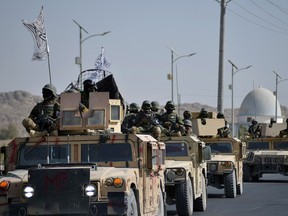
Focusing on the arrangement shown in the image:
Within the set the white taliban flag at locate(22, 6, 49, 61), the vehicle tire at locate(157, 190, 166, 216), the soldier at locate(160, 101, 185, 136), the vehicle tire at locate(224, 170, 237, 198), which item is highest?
the white taliban flag at locate(22, 6, 49, 61)

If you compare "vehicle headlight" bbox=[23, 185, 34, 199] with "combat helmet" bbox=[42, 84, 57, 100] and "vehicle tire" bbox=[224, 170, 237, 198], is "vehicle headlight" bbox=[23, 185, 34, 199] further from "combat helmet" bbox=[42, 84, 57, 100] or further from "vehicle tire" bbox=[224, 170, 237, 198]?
"vehicle tire" bbox=[224, 170, 237, 198]

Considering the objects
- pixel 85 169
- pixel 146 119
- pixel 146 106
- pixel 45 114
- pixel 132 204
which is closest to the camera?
pixel 85 169

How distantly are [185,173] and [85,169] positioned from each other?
240 inches

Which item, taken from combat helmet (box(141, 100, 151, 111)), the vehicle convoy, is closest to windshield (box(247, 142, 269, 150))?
combat helmet (box(141, 100, 151, 111))

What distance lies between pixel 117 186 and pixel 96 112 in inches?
87.0

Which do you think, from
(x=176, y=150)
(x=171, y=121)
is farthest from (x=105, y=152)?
(x=171, y=121)

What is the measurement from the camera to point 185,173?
59.0 feet

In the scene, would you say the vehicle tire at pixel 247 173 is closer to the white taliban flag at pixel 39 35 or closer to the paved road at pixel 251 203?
the paved road at pixel 251 203

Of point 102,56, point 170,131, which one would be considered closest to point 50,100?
point 170,131

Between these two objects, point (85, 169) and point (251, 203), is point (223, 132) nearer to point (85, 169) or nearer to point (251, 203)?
point (251, 203)

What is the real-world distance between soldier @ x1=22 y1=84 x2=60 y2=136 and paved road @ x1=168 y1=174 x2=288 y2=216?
4.95 metres

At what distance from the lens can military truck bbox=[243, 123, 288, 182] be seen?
105 feet

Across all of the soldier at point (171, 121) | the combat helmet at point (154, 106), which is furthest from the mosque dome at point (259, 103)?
the soldier at point (171, 121)

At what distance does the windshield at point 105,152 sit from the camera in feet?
44.9
